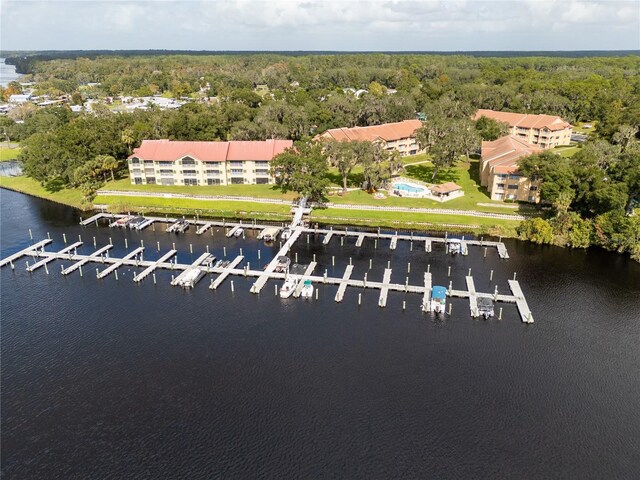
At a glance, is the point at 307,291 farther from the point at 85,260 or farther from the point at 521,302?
the point at 85,260

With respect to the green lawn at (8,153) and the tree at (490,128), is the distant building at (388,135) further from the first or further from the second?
the green lawn at (8,153)

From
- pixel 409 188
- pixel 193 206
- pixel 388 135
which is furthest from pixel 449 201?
pixel 193 206

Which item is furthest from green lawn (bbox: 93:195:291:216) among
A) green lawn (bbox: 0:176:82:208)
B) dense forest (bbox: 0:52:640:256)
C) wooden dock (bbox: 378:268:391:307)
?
wooden dock (bbox: 378:268:391:307)

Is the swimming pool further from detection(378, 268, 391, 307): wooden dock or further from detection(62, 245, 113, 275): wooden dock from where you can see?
detection(62, 245, 113, 275): wooden dock

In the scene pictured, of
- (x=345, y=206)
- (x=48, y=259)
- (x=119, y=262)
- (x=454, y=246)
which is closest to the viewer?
(x=119, y=262)

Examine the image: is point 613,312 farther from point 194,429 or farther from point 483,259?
point 194,429

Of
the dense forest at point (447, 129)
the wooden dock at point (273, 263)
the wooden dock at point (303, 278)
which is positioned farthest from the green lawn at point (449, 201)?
the wooden dock at point (303, 278)
